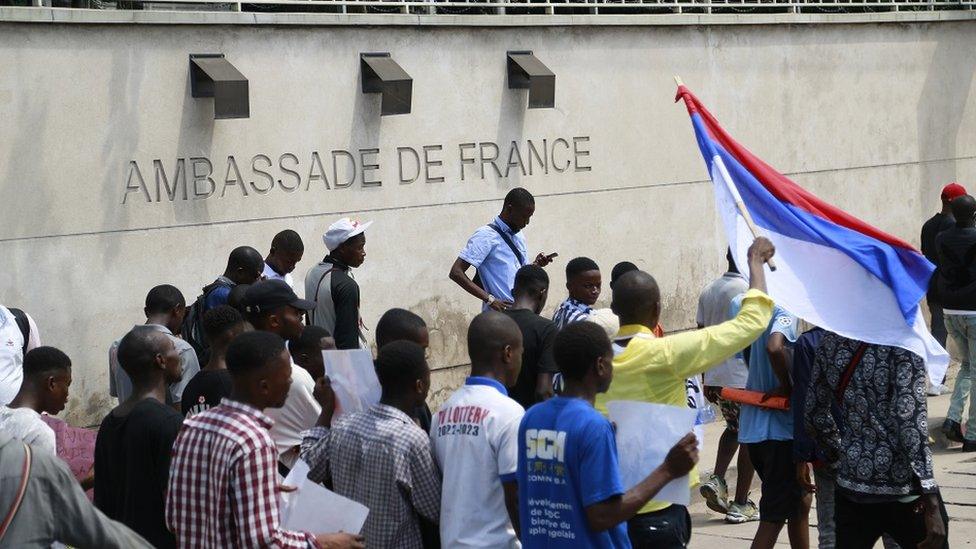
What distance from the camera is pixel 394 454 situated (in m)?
5.21

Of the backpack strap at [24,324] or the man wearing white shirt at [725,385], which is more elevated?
the backpack strap at [24,324]

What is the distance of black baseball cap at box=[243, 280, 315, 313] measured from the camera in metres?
6.76

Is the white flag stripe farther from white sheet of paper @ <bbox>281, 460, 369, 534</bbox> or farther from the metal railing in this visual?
the metal railing

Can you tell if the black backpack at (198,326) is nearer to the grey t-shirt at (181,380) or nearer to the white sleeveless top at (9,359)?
the grey t-shirt at (181,380)

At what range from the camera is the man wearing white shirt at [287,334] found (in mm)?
6234

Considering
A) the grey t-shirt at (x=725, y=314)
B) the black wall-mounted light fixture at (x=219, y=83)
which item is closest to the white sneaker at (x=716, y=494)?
the grey t-shirt at (x=725, y=314)

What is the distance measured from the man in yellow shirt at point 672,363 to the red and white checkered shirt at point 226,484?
1.41 meters

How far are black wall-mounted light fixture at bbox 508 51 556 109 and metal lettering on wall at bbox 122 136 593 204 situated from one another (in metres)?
0.38

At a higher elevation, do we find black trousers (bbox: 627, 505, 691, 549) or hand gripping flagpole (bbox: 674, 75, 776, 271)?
hand gripping flagpole (bbox: 674, 75, 776, 271)

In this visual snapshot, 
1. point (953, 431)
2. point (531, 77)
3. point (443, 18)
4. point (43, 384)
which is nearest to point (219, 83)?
point (443, 18)

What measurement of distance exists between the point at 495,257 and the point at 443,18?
2.82m

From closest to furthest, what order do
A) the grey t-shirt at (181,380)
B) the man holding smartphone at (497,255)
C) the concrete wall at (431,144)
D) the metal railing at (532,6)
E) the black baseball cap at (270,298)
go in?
the black baseball cap at (270,298) < the grey t-shirt at (181,380) < the man holding smartphone at (497,255) < the concrete wall at (431,144) < the metal railing at (532,6)

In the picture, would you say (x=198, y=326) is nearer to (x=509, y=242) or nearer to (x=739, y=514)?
(x=509, y=242)

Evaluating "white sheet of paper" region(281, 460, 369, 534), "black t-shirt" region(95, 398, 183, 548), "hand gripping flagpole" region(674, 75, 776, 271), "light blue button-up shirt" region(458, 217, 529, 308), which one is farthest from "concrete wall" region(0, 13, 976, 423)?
"white sheet of paper" region(281, 460, 369, 534)
